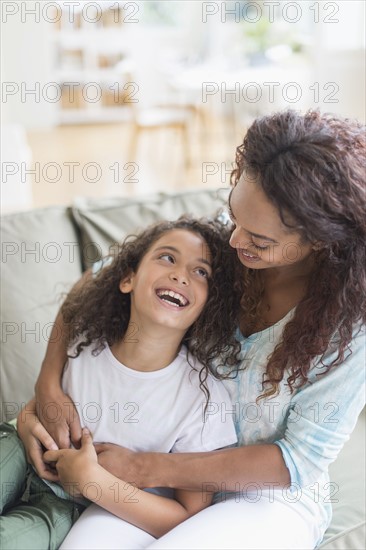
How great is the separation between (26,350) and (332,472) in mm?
744

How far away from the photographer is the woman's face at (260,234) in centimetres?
117

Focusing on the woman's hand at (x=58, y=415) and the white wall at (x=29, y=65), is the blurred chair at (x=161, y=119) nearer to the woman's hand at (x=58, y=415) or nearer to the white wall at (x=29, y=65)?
the white wall at (x=29, y=65)

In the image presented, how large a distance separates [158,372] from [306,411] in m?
0.31

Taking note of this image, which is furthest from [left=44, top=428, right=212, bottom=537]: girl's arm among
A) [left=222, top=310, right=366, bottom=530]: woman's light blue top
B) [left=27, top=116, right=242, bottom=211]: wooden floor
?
[left=27, top=116, right=242, bottom=211]: wooden floor

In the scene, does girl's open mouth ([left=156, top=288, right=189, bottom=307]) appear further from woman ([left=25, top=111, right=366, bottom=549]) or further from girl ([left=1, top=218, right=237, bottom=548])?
woman ([left=25, top=111, right=366, bottom=549])

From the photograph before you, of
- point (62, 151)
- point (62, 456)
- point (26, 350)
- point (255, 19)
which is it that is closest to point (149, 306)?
point (62, 456)

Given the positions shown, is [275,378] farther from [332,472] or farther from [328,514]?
[332,472]

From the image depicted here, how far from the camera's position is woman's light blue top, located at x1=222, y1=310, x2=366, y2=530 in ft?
3.98

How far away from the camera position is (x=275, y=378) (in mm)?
1271

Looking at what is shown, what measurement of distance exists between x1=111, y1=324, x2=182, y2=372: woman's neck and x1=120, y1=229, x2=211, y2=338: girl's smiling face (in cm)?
3

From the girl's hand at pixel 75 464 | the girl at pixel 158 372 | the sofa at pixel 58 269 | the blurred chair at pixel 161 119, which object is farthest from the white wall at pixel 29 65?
the girl's hand at pixel 75 464

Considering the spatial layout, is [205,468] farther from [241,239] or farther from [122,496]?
[241,239]

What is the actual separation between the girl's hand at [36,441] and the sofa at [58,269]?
21 centimetres

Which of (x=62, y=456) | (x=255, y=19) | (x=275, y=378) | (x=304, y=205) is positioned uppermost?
(x=255, y=19)
